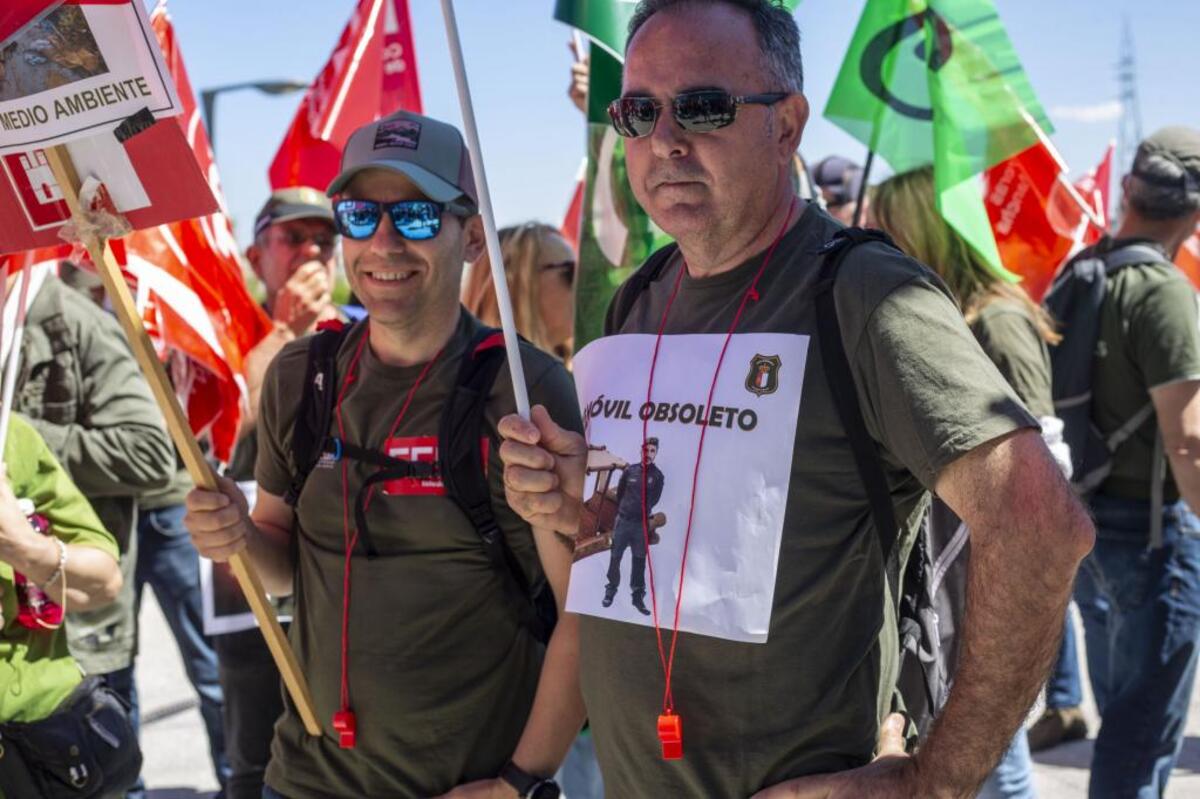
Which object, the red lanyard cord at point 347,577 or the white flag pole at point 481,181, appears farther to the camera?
the red lanyard cord at point 347,577

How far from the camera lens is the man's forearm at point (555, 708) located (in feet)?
8.82

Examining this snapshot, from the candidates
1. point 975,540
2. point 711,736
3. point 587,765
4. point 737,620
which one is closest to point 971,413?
point 975,540

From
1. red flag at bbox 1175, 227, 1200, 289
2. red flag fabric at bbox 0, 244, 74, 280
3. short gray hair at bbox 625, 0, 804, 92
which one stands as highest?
short gray hair at bbox 625, 0, 804, 92

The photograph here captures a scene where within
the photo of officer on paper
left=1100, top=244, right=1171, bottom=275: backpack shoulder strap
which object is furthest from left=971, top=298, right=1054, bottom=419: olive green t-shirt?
the photo of officer on paper

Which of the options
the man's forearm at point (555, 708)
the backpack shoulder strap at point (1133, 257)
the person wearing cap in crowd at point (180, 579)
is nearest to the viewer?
the man's forearm at point (555, 708)

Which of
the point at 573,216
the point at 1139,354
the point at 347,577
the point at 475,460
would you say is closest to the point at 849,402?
the point at 475,460

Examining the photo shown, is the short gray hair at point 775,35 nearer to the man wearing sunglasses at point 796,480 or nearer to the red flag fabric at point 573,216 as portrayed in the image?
the man wearing sunglasses at point 796,480

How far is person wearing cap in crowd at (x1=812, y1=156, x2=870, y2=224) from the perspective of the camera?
6.16 metres

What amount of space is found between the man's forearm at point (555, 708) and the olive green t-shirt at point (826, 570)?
526 mm

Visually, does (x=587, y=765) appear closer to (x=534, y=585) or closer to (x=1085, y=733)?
(x=534, y=585)

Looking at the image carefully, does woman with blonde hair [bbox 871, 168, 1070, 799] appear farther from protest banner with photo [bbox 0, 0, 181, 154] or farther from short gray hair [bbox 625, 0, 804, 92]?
protest banner with photo [bbox 0, 0, 181, 154]

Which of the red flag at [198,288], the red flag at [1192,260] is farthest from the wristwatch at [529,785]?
the red flag at [1192,260]

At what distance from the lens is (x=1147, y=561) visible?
4477mm

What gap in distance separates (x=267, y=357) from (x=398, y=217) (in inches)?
75.8
